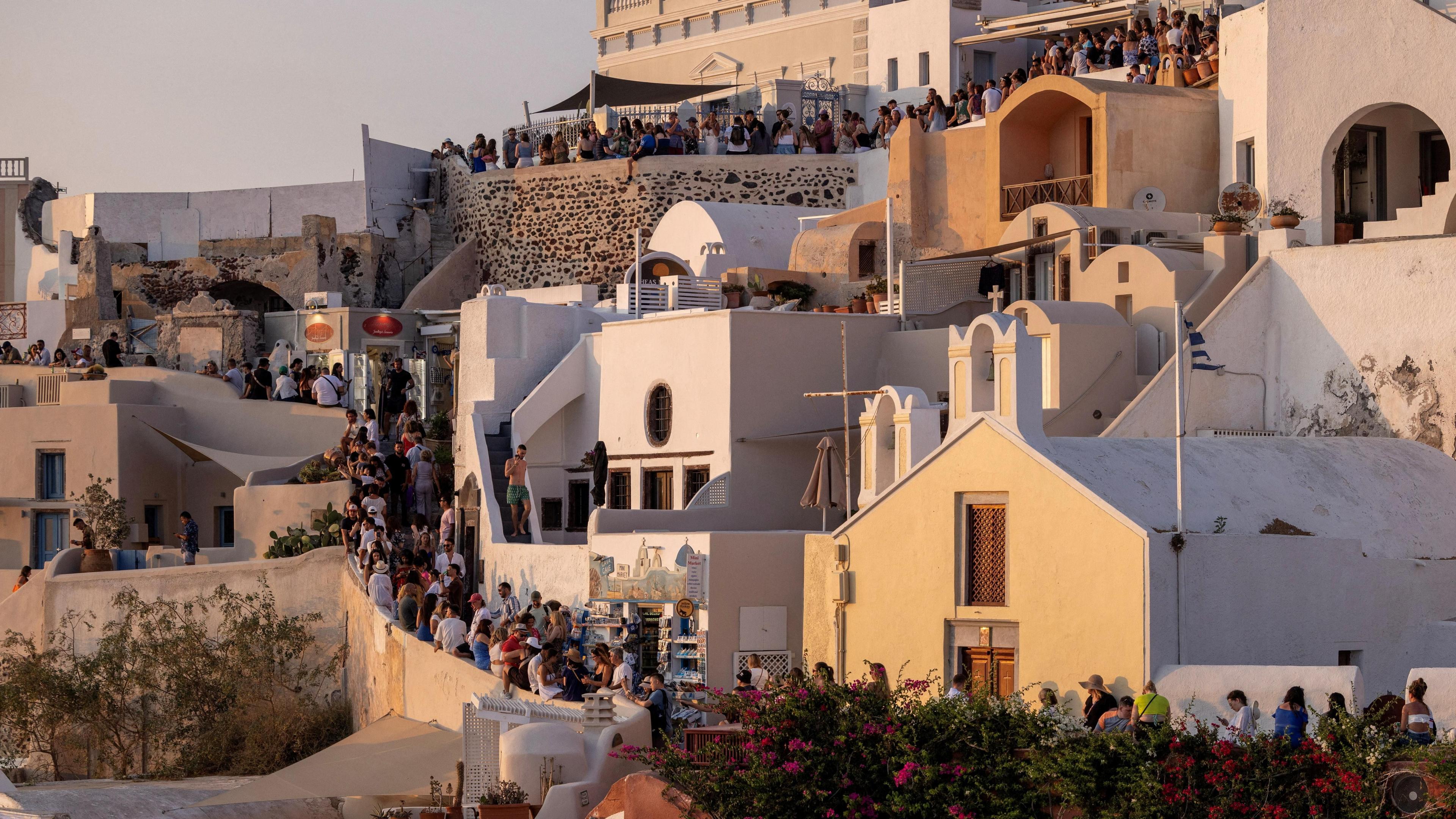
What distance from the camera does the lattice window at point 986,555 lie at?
1783 centimetres

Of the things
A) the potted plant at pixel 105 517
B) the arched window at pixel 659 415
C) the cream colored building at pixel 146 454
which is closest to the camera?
the arched window at pixel 659 415

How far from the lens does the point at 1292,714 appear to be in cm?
1441

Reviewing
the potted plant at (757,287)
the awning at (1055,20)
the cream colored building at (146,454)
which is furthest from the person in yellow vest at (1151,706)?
the awning at (1055,20)

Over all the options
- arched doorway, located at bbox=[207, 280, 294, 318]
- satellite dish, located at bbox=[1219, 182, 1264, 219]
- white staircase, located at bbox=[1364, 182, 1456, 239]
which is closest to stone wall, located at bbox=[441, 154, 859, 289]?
arched doorway, located at bbox=[207, 280, 294, 318]

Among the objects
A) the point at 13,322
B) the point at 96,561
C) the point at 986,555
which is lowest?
the point at 96,561

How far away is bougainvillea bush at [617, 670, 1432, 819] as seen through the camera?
12984 millimetres

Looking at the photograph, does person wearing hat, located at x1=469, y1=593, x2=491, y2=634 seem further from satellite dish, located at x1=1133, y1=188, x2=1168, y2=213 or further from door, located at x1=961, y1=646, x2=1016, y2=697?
satellite dish, located at x1=1133, y1=188, x2=1168, y2=213

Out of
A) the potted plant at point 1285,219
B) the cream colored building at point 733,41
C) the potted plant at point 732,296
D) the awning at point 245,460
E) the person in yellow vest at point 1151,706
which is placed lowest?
the person in yellow vest at point 1151,706

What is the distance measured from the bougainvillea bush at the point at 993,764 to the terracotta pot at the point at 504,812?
5.66 ft

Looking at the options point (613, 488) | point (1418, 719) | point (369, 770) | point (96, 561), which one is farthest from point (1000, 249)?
point (96, 561)

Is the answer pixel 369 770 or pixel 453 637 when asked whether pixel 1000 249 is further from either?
pixel 369 770

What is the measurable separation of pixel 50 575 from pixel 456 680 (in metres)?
11.1

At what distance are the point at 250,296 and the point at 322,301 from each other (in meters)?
4.31

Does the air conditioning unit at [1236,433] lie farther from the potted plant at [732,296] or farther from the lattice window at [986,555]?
the potted plant at [732,296]
